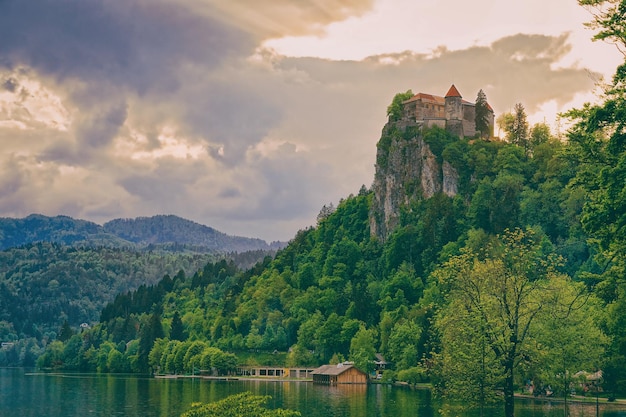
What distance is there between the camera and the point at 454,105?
179 meters

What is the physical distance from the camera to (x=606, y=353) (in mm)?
84500

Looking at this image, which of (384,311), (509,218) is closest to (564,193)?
(509,218)

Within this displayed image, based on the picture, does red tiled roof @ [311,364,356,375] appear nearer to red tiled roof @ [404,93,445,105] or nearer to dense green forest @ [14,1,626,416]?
dense green forest @ [14,1,626,416]

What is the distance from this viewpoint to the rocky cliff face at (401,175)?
174625 millimetres

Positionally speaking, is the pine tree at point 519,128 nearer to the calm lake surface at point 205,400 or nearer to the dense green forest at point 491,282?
the dense green forest at point 491,282

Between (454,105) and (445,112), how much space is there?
289cm

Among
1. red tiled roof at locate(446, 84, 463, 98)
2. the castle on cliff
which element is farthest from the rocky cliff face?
red tiled roof at locate(446, 84, 463, 98)

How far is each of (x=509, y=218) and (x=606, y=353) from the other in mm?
67662

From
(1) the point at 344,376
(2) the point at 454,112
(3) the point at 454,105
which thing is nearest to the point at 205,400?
(1) the point at 344,376

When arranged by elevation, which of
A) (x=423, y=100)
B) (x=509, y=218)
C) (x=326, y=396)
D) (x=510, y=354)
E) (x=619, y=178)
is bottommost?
(x=326, y=396)

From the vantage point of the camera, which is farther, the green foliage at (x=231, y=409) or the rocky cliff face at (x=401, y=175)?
Answer: the rocky cliff face at (x=401, y=175)

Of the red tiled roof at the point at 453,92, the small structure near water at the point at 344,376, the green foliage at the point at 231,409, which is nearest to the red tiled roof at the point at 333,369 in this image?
the small structure near water at the point at 344,376

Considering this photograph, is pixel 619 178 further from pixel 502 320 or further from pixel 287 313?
pixel 287 313

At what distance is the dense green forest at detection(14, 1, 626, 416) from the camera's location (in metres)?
38.5
